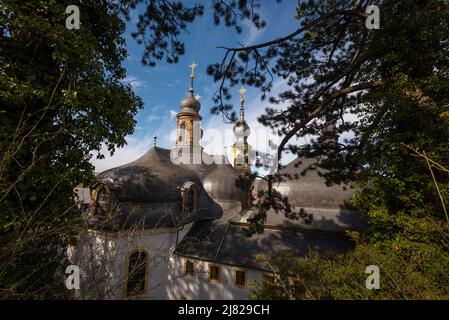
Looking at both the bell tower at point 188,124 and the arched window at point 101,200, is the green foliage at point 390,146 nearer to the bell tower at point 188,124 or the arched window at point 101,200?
the arched window at point 101,200

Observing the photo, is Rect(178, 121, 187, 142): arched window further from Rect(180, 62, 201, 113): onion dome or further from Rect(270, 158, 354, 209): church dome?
Rect(270, 158, 354, 209): church dome

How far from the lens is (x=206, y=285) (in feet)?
42.5

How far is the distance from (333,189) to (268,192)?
8.32 meters

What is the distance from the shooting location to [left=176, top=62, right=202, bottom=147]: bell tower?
2589 centimetres

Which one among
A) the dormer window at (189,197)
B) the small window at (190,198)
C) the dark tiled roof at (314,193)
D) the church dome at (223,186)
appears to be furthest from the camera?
the church dome at (223,186)

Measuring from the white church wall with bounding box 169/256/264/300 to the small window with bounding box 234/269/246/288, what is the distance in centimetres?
17

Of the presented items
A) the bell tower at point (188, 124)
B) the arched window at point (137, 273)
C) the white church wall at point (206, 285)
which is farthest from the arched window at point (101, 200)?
the bell tower at point (188, 124)

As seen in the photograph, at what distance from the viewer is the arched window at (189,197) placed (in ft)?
46.1

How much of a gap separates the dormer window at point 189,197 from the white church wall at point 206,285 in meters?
3.07

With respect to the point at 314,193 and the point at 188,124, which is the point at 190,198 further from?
the point at 188,124

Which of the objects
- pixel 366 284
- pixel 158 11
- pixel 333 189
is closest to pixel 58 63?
pixel 158 11

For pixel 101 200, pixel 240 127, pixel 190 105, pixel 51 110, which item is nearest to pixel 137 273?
pixel 101 200

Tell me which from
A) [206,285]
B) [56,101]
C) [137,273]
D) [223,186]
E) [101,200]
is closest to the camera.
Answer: [56,101]

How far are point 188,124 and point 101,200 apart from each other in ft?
51.4
